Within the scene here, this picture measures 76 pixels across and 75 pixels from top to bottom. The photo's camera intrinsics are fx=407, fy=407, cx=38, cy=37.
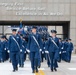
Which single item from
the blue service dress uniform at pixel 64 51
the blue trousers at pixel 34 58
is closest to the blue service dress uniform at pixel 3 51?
the blue service dress uniform at pixel 64 51

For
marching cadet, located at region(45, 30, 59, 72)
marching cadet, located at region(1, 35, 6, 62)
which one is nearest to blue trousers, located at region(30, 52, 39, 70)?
marching cadet, located at region(45, 30, 59, 72)

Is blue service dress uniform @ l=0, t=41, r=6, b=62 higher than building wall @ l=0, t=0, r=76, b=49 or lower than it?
lower

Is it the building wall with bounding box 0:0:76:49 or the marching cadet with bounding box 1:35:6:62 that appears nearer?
the marching cadet with bounding box 1:35:6:62

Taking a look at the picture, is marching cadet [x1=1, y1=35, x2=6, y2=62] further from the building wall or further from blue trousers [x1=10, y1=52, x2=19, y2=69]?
the building wall

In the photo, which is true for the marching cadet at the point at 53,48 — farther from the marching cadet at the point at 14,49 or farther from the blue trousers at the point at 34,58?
the marching cadet at the point at 14,49

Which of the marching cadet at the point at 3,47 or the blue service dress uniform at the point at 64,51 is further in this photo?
the blue service dress uniform at the point at 64,51

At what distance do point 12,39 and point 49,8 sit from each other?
22844 mm

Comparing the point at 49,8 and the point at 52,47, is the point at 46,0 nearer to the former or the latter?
the point at 49,8

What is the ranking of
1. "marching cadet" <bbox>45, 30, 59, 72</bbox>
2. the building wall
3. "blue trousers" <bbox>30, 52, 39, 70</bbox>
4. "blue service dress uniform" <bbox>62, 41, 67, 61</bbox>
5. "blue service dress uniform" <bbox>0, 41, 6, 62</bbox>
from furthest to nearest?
the building wall, "blue service dress uniform" <bbox>62, 41, 67, 61</bbox>, "blue service dress uniform" <bbox>0, 41, 6, 62</bbox>, "marching cadet" <bbox>45, 30, 59, 72</bbox>, "blue trousers" <bbox>30, 52, 39, 70</bbox>

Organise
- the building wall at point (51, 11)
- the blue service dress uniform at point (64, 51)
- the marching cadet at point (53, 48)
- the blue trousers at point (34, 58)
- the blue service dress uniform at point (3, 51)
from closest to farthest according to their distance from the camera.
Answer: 1. the blue trousers at point (34, 58)
2. the marching cadet at point (53, 48)
3. the blue service dress uniform at point (3, 51)
4. the blue service dress uniform at point (64, 51)
5. the building wall at point (51, 11)

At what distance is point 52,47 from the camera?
1880cm

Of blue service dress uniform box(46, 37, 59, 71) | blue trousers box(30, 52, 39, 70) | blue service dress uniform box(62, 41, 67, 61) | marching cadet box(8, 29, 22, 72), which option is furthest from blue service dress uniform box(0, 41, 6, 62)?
blue trousers box(30, 52, 39, 70)

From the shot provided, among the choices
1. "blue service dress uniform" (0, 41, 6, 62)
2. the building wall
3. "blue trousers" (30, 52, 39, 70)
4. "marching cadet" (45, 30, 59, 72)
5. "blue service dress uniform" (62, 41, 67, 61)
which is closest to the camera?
"blue trousers" (30, 52, 39, 70)

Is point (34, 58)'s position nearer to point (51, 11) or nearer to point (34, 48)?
point (34, 48)
